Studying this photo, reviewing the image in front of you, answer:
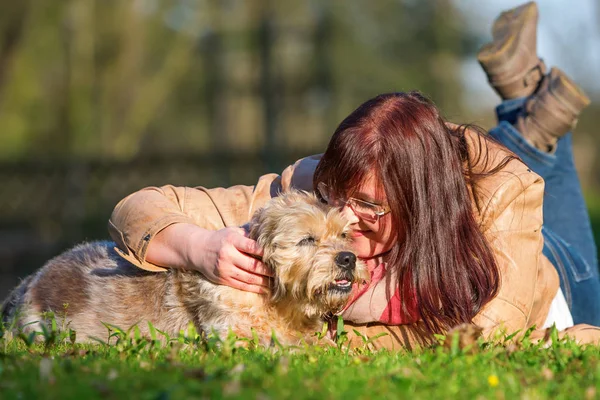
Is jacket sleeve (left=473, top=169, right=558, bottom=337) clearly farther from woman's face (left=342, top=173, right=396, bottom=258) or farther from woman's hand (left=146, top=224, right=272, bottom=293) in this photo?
woman's hand (left=146, top=224, right=272, bottom=293)

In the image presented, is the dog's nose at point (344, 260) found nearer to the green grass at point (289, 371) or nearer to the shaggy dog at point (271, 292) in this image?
the shaggy dog at point (271, 292)

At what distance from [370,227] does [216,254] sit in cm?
101

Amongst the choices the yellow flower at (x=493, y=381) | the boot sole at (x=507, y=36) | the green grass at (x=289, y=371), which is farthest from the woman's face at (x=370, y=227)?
the boot sole at (x=507, y=36)

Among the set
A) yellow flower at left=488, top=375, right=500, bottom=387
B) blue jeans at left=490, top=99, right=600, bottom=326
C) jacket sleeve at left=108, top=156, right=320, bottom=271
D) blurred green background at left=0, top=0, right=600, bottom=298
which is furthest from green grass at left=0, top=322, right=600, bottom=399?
blurred green background at left=0, top=0, right=600, bottom=298

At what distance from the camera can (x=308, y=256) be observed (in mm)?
5309

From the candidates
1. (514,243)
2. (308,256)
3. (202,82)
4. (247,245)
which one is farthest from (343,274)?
(202,82)

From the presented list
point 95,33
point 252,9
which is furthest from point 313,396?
point 95,33

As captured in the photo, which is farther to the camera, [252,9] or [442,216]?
[252,9]

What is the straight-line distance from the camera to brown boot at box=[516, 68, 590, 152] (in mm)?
7211

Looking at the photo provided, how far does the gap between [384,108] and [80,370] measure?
96.4 inches

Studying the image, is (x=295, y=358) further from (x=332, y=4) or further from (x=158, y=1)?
(x=158, y=1)

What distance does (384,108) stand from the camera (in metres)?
5.17

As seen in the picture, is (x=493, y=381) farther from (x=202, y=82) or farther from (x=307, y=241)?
(x=202, y=82)

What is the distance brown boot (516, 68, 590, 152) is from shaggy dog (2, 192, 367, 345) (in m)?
2.66
